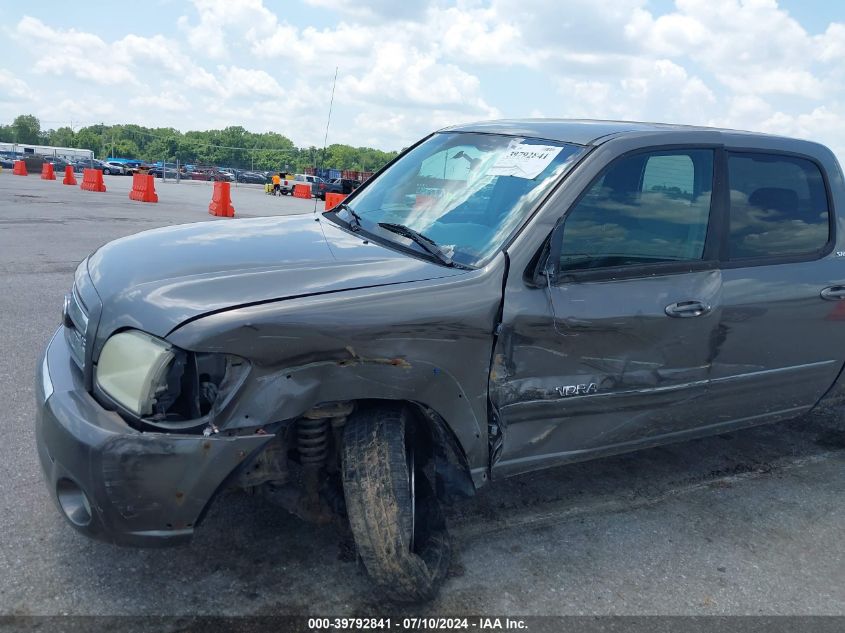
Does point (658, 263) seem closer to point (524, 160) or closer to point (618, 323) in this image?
point (618, 323)

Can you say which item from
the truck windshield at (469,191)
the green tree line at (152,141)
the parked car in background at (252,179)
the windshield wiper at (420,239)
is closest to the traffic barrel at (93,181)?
the truck windshield at (469,191)

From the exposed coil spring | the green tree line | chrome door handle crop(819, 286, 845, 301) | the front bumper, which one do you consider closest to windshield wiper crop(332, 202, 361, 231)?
the exposed coil spring

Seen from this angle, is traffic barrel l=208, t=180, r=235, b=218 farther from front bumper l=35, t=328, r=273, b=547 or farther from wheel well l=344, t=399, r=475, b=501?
front bumper l=35, t=328, r=273, b=547

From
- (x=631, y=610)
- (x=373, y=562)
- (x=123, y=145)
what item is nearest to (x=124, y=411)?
(x=373, y=562)

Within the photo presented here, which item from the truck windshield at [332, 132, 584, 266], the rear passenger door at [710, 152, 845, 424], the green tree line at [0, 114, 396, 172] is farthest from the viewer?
the green tree line at [0, 114, 396, 172]

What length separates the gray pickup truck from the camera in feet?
7.42

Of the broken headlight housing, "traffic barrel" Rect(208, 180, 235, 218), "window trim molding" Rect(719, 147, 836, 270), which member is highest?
"window trim molding" Rect(719, 147, 836, 270)

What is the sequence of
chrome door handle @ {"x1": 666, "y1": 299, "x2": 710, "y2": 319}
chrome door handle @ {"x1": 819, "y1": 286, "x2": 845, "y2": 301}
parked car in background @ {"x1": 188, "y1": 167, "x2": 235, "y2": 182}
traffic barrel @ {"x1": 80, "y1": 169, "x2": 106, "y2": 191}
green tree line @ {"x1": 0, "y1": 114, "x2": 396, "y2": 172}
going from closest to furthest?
chrome door handle @ {"x1": 666, "y1": 299, "x2": 710, "y2": 319} < chrome door handle @ {"x1": 819, "y1": 286, "x2": 845, "y2": 301} < traffic barrel @ {"x1": 80, "y1": 169, "x2": 106, "y2": 191} < parked car in background @ {"x1": 188, "y1": 167, "x2": 235, "y2": 182} < green tree line @ {"x1": 0, "y1": 114, "x2": 396, "y2": 172}

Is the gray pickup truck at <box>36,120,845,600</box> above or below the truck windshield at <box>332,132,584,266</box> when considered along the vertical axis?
below

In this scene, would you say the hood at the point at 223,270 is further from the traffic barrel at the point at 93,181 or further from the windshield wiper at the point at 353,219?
the traffic barrel at the point at 93,181

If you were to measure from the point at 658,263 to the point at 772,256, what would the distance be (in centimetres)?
77

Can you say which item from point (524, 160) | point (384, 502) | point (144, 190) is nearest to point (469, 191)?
point (524, 160)

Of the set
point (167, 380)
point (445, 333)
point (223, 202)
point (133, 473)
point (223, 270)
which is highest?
point (223, 270)

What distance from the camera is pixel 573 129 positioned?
3.33 meters
